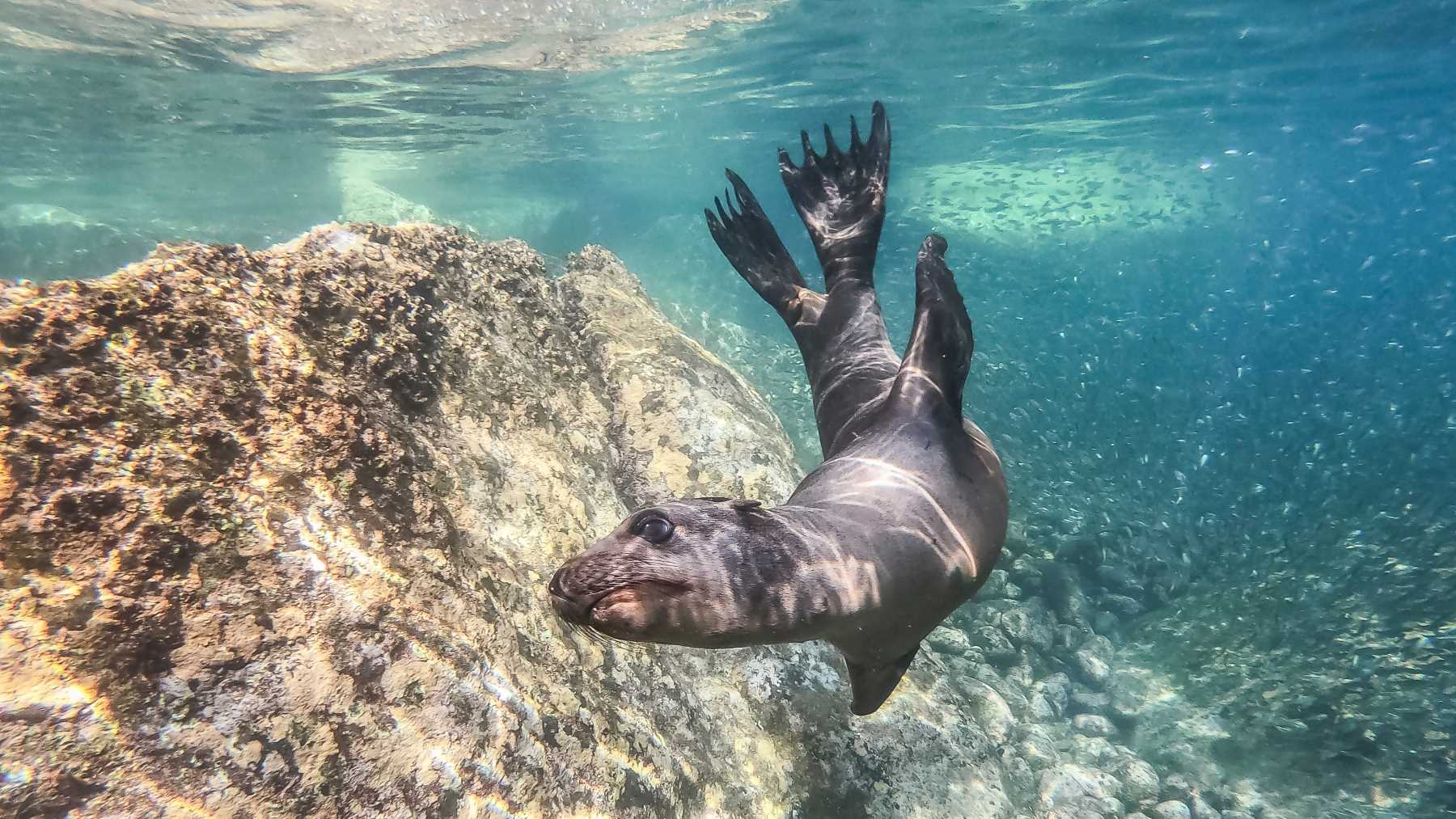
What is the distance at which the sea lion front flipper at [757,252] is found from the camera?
416cm

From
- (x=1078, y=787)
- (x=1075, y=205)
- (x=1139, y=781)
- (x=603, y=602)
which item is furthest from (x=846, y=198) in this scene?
(x=1075, y=205)

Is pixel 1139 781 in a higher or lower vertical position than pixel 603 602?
lower

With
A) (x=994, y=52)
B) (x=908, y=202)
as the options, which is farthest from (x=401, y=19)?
(x=908, y=202)

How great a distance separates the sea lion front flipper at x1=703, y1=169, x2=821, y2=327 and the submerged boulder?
1680 millimetres

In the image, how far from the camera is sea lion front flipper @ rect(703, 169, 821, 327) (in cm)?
416

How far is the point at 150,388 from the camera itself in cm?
215

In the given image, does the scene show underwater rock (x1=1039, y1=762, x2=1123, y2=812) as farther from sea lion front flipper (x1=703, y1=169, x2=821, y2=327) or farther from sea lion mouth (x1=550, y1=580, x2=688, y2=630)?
sea lion mouth (x1=550, y1=580, x2=688, y2=630)

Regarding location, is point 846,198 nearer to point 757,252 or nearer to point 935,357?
point 757,252

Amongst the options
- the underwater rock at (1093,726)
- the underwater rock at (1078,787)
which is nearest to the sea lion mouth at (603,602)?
the underwater rock at (1078,787)

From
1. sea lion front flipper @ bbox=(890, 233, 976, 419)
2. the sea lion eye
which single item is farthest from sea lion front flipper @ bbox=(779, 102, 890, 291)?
the sea lion eye

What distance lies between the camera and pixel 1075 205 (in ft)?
73.9

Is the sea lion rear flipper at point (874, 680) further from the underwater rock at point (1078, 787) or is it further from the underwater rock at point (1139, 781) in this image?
the underwater rock at point (1139, 781)

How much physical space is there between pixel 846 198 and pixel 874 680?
295 cm

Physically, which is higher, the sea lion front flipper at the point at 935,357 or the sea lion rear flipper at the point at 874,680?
the sea lion front flipper at the point at 935,357
